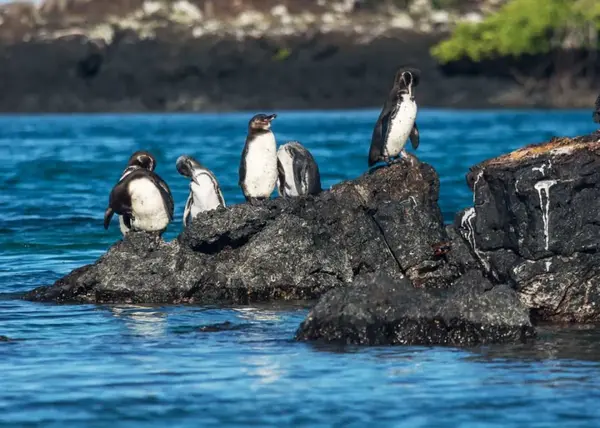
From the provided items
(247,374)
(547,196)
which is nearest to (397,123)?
Answer: (547,196)

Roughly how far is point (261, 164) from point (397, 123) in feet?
4.98

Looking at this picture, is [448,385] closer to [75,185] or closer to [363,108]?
[75,185]

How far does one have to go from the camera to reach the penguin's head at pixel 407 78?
1573 centimetres

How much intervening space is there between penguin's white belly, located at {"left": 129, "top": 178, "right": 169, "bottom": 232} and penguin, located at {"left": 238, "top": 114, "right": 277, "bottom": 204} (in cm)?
108

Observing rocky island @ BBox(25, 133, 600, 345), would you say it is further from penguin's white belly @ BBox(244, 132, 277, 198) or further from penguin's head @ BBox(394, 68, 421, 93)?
penguin's head @ BBox(394, 68, 421, 93)

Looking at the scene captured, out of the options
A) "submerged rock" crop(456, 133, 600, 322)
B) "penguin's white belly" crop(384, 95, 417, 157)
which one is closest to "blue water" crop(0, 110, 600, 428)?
"submerged rock" crop(456, 133, 600, 322)

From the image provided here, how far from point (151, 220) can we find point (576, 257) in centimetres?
457

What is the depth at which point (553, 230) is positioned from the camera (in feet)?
41.9

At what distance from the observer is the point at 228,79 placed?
Answer: 335ft

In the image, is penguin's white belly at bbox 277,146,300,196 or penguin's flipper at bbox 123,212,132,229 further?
penguin's white belly at bbox 277,146,300,196

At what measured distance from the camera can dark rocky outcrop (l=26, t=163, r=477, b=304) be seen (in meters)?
13.9

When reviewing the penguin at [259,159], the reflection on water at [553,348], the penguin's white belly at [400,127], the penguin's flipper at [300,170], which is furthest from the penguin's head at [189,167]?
the reflection on water at [553,348]

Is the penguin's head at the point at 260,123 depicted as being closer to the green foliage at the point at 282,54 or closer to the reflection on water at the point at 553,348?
the reflection on water at the point at 553,348

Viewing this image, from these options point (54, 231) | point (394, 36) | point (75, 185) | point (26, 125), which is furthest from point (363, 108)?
point (54, 231)
